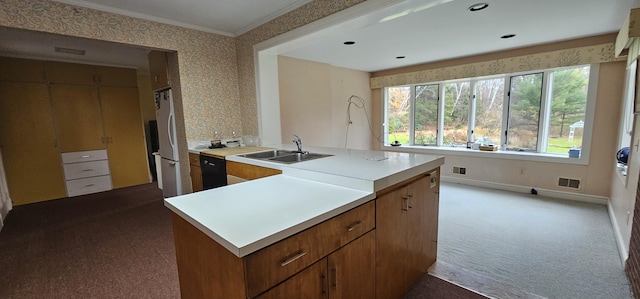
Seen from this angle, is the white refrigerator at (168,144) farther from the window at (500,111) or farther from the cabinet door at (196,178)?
the window at (500,111)

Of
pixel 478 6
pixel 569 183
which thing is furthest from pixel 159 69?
pixel 569 183

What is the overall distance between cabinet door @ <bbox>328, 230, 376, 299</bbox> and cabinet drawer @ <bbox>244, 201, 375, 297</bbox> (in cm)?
5

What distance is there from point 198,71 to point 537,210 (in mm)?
4624

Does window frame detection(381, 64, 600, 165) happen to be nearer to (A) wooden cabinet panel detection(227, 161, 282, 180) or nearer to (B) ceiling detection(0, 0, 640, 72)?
(B) ceiling detection(0, 0, 640, 72)

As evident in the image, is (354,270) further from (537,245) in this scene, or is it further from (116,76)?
(116,76)

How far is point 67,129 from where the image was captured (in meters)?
4.32

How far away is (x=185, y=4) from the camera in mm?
2545

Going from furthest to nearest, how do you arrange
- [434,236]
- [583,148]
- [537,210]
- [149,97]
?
[149,97] < [583,148] < [537,210] < [434,236]

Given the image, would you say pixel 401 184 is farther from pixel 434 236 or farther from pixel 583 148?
pixel 583 148

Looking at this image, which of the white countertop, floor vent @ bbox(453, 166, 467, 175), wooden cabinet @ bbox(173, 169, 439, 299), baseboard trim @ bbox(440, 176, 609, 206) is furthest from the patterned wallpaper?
wooden cabinet @ bbox(173, 169, 439, 299)

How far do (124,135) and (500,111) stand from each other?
21.9 feet

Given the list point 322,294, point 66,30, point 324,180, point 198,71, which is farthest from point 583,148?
point 66,30

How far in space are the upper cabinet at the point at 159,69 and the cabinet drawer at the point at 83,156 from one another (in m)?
2.03

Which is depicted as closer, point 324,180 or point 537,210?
point 324,180
